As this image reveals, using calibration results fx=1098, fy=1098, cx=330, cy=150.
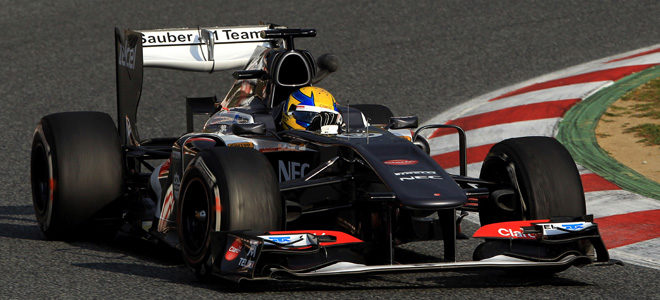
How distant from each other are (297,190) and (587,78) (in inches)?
269

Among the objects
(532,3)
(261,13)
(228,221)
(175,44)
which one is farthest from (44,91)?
(228,221)

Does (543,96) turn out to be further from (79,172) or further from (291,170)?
(79,172)

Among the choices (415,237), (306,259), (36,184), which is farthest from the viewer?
(36,184)

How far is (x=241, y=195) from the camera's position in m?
6.11

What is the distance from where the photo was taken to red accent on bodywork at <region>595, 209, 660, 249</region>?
766 cm

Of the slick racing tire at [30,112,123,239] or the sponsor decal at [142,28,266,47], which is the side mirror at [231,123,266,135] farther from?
the sponsor decal at [142,28,266,47]

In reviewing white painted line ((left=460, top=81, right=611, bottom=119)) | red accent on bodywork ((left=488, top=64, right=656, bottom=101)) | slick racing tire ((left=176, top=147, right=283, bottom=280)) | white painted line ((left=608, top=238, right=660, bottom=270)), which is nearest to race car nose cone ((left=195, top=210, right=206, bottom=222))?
slick racing tire ((left=176, top=147, right=283, bottom=280))

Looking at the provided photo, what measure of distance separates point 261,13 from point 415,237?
34.6ft

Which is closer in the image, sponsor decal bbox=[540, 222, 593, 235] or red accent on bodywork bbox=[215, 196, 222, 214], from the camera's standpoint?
red accent on bodywork bbox=[215, 196, 222, 214]

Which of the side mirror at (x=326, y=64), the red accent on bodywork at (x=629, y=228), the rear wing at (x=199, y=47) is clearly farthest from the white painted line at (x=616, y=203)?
the rear wing at (x=199, y=47)

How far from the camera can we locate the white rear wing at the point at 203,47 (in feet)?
30.8

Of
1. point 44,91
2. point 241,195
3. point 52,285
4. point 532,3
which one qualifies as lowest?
point 52,285

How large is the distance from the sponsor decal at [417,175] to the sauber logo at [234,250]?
1.01 meters

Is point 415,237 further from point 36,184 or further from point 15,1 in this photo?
point 15,1
